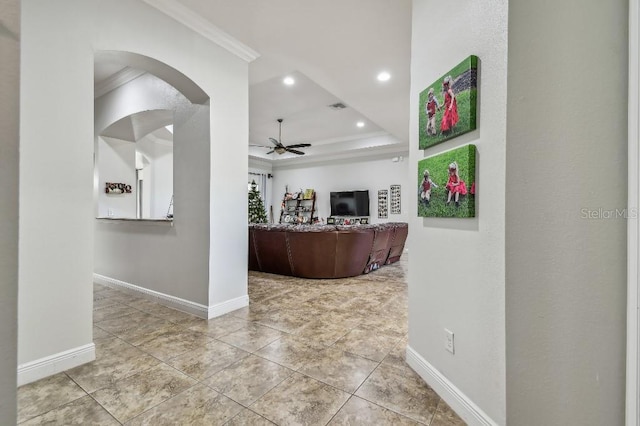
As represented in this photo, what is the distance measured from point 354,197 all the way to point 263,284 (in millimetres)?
4936

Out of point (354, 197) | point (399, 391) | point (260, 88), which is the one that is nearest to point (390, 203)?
point (354, 197)

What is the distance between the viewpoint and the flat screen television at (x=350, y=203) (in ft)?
27.9

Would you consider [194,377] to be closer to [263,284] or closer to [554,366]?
[554,366]

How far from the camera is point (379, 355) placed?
2146 millimetres

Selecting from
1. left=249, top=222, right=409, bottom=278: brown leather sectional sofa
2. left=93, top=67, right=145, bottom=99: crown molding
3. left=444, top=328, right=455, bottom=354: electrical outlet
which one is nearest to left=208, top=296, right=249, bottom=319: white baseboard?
left=249, top=222, right=409, bottom=278: brown leather sectional sofa

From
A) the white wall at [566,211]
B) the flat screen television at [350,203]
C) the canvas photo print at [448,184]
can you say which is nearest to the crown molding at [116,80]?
the canvas photo print at [448,184]

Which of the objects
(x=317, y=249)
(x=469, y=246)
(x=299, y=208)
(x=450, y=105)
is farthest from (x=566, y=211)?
(x=299, y=208)

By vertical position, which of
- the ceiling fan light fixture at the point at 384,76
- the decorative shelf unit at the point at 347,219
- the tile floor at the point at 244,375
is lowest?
the tile floor at the point at 244,375

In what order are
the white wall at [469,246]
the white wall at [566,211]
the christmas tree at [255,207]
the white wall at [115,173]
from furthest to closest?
the christmas tree at [255,207]
the white wall at [115,173]
the white wall at [469,246]
the white wall at [566,211]

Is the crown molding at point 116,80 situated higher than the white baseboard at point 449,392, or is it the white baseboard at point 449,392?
the crown molding at point 116,80

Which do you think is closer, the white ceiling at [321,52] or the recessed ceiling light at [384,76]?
the white ceiling at [321,52]

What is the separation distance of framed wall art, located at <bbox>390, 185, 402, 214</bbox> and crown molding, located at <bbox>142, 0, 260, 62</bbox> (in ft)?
18.4

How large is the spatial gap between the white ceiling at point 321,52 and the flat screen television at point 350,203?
2836 mm

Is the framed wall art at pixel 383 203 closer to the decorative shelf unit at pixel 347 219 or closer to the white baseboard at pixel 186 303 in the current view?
the decorative shelf unit at pixel 347 219
